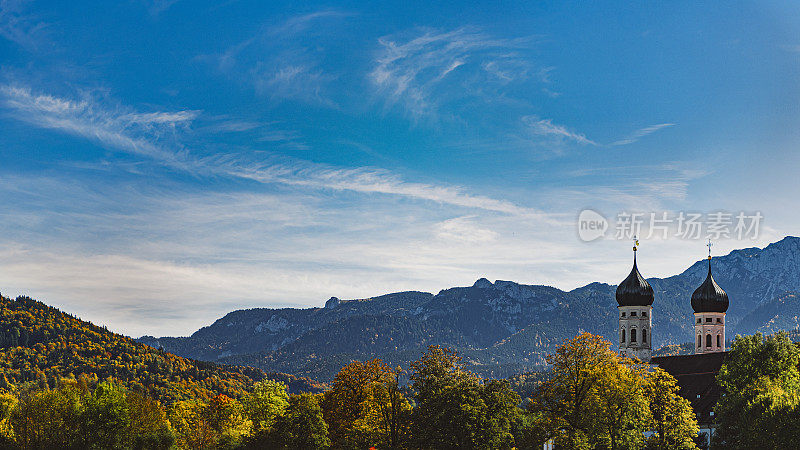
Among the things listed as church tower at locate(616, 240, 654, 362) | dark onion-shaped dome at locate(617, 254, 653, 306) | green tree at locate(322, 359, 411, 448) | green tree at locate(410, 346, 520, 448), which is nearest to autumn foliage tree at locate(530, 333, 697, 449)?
green tree at locate(410, 346, 520, 448)

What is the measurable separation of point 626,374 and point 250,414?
203 ft

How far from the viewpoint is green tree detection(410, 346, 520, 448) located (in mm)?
80375

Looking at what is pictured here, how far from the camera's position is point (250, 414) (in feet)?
397

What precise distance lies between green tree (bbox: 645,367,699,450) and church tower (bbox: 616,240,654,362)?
Result: 6436 centimetres

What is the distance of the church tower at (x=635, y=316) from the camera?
14575 cm

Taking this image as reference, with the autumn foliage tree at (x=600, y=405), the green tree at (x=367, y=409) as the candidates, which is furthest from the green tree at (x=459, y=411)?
the autumn foliage tree at (x=600, y=405)

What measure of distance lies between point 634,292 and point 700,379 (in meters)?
28.1

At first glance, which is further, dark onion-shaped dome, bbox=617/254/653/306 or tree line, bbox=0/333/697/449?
dark onion-shaped dome, bbox=617/254/653/306

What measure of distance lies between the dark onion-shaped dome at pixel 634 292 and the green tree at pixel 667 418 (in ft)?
217

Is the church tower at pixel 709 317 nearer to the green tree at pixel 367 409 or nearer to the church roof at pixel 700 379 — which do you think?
the church roof at pixel 700 379

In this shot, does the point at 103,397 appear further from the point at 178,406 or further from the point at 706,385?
the point at 706,385

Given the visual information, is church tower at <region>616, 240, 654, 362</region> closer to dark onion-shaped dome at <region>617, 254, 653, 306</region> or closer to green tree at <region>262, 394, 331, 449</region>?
dark onion-shaped dome at <region>617, 254, 653, 306</region>

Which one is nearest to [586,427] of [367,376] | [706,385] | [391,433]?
[391,433]

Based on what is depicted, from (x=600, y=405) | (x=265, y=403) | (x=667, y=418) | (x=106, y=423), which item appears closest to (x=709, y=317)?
(x=667, y=418)
